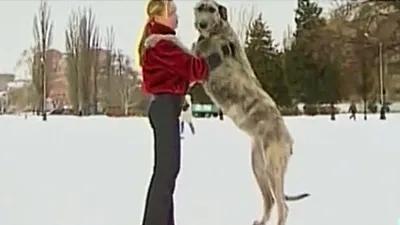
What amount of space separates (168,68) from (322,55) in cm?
1215

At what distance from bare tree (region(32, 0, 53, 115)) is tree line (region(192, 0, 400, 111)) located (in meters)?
7.55

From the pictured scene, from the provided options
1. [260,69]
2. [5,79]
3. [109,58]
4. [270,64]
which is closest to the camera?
[260,69]

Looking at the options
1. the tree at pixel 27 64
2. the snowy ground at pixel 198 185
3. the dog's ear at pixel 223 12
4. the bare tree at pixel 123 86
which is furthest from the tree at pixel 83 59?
the dog's ear at pixel 223 12

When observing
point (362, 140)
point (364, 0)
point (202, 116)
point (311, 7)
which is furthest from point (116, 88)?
point (364, 0)

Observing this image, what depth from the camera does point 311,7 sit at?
82.5 ft

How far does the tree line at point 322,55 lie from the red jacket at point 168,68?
6396 mm

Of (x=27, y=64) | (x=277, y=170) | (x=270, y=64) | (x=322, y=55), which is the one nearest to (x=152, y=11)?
(x=277, y=170)

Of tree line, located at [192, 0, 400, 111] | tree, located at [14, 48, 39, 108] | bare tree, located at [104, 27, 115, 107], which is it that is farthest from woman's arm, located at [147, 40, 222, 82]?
tree, located at [14, 48, 39, 108]

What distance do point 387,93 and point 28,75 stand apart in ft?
39.2

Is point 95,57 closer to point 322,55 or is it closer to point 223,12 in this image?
point 322,55

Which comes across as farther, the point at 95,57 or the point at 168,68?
the point at 95,57

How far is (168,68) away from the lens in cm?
249

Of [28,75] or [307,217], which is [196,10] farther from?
[28,75]

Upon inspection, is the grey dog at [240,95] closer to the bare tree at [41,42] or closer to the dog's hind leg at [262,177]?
the dog's hind leg at [262,177]
